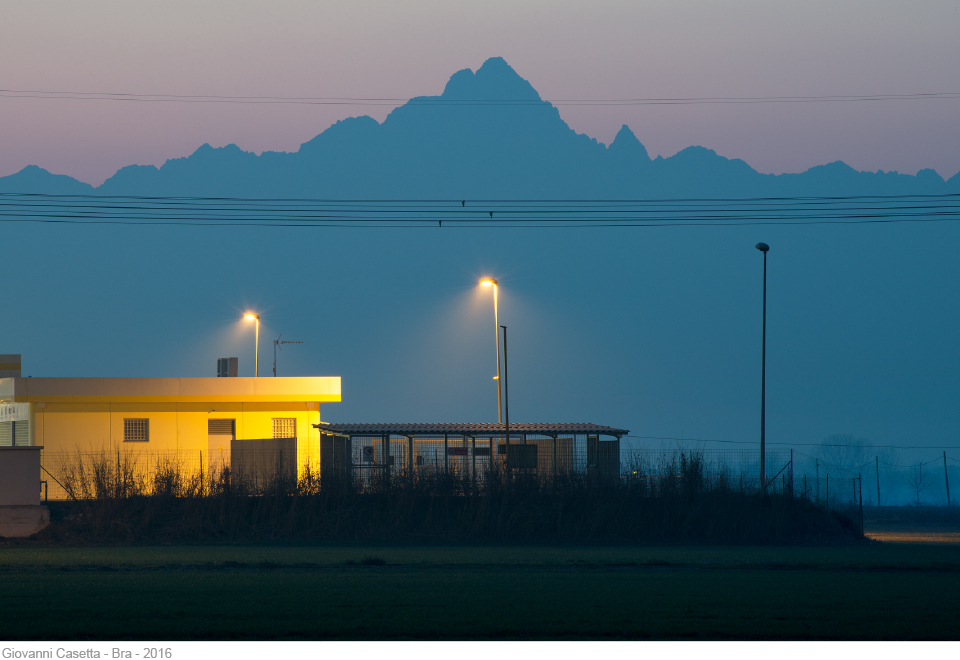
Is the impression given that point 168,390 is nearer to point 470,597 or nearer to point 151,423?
point 151,423

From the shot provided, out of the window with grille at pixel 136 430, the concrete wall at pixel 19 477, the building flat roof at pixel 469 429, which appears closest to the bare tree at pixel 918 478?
the building flat roof at pixel 469 429

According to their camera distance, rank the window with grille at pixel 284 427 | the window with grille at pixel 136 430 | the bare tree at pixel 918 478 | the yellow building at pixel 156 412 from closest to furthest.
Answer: the yellow building at pixel 156 412 → the window with grille at pixel 136 430 → the window with grille at pixel 284 427 → the bare tree at pixel 918 478

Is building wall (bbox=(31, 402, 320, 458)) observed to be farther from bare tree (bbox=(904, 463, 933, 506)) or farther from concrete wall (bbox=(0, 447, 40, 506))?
bare tree (bbox=(904, 463, 933, 506))

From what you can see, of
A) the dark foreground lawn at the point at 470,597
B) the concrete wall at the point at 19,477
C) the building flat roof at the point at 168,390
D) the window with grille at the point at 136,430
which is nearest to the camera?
the dark foreground lawn at the point at 470,597

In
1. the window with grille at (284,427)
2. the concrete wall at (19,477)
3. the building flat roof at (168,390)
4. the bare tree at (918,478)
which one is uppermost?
the building flat roof at (168,390)

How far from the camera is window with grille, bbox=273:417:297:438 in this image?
4328 centimetres

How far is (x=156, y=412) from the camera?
4175 centimetres

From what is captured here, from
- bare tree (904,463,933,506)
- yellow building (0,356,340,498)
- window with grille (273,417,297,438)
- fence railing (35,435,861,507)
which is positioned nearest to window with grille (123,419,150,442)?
yellow building (0,356,340,498)

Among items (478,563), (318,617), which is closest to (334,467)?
(478,563)

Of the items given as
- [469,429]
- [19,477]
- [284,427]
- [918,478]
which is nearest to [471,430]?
[469,429]

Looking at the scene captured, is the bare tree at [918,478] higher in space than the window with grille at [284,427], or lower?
lower

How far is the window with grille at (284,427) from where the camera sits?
43.3 meters

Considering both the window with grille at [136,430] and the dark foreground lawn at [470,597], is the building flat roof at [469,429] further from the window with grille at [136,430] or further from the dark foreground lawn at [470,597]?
the dark foreground lawn at [470,597]

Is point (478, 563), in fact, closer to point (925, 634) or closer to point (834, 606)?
point (834, 606)
